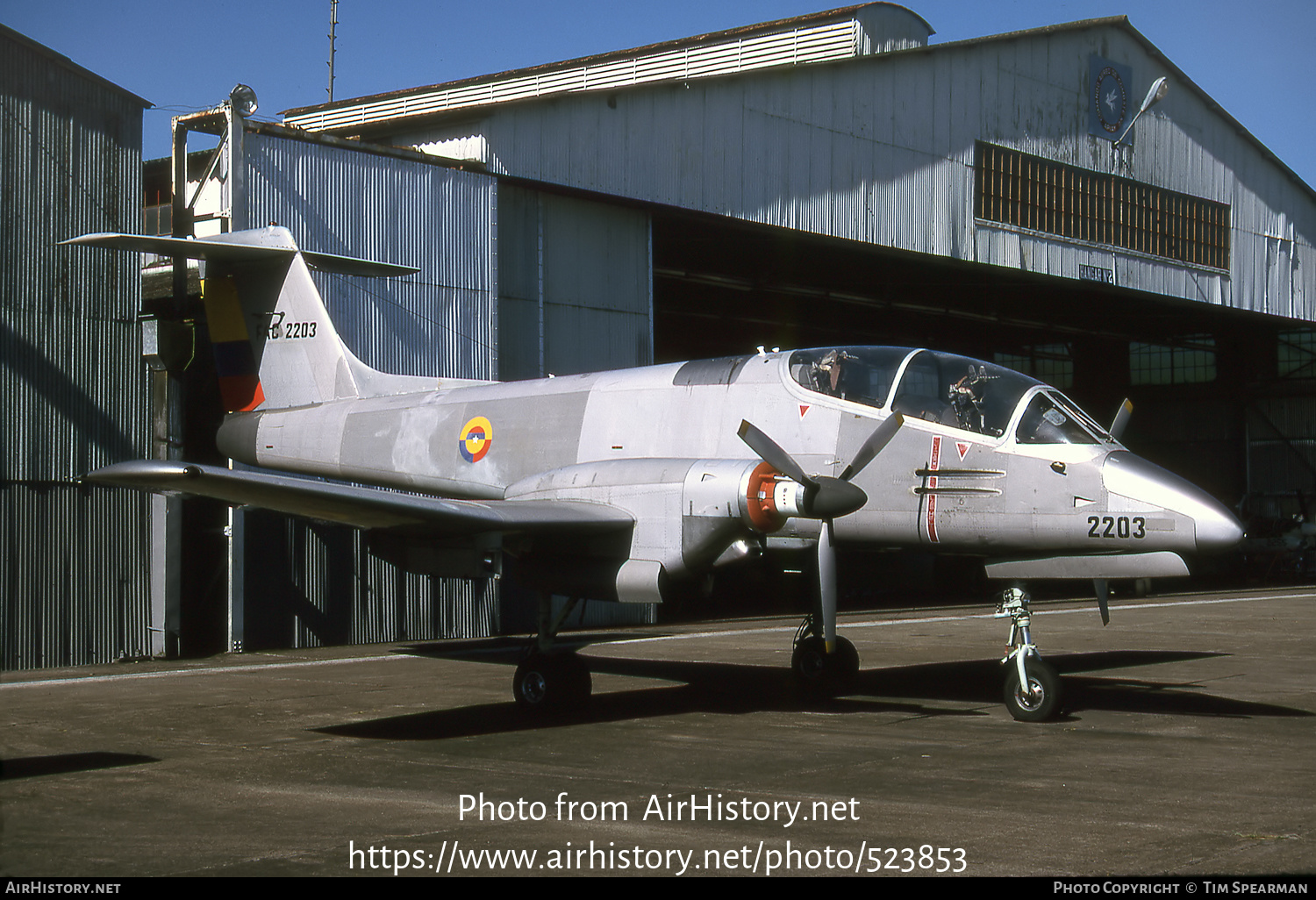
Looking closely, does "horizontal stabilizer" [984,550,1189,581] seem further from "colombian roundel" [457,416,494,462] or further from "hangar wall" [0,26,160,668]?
"hangar wall" [0,26,160,668]

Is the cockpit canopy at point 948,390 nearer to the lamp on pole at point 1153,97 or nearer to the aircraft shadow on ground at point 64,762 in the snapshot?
the aircraft shadow on ground at point 64,762

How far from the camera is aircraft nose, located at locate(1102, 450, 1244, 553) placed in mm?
10609

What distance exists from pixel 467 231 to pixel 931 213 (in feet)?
43.0

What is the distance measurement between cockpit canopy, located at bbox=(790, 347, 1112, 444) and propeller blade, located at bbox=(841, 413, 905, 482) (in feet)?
2.65

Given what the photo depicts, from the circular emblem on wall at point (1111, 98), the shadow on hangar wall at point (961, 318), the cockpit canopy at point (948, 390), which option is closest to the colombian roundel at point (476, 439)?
the cockpit canopy at point (948, 390)

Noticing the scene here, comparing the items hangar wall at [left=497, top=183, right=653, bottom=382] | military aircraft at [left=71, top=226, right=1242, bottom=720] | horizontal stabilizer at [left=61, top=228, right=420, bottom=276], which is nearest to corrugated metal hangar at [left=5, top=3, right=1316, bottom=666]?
hangar wall at [left=497, top=183, right=653, bottom=382]

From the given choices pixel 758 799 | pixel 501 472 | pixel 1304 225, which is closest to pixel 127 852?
pixel 758 799

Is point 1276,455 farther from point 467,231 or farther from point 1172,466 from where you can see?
point 467,231

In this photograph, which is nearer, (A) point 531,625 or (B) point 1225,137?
(A) point 531,625

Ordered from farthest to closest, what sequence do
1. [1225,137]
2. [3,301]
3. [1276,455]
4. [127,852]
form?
1. [1276,455]
2. [1225,137]
3. [3,301]
4. [127,852]

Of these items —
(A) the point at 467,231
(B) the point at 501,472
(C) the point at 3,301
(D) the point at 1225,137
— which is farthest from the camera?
(D) the point at 1225,137

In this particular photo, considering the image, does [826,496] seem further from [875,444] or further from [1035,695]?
[1035,695]

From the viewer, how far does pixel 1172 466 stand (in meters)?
47.8

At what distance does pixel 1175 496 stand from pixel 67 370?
15.4 metres
